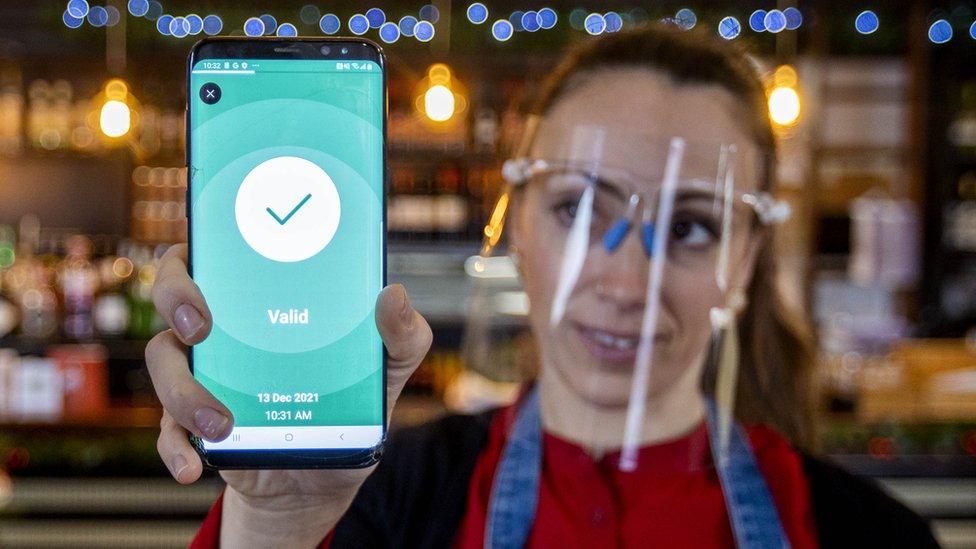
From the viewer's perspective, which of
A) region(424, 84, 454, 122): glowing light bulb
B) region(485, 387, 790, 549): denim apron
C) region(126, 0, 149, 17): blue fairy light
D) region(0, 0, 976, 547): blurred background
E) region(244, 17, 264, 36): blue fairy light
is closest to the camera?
region(485, 387, 790, 549): denim apron

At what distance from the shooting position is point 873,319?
3.25 metres

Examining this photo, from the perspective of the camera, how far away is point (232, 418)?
15.7 inches

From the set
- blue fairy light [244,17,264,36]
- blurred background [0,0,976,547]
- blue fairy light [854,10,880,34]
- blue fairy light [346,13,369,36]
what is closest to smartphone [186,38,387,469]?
blurred background [0,0,976,547]

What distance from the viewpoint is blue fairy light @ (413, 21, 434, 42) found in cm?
317

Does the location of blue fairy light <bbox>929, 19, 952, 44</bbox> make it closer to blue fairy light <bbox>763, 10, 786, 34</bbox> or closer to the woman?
blue fairy light <bbox>763, 10, 786, 34</bbox>

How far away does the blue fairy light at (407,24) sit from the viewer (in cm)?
314

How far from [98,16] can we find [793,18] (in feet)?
7.83

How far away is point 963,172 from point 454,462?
298 centimetres

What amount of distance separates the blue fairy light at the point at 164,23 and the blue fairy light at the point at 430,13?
87 centimetres

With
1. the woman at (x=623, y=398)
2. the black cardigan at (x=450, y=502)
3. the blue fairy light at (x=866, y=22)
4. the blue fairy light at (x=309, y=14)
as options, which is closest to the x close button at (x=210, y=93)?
the woman at (x=623, y=398)

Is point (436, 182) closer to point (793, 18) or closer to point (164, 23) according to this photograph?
point (164, 23)

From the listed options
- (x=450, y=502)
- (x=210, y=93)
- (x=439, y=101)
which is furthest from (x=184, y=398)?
(x=439, y=101)

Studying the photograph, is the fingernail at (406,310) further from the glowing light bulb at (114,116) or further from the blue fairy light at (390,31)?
the blue fairy light at (390,31)

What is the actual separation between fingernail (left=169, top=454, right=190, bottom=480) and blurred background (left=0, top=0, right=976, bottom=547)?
2277 mm
